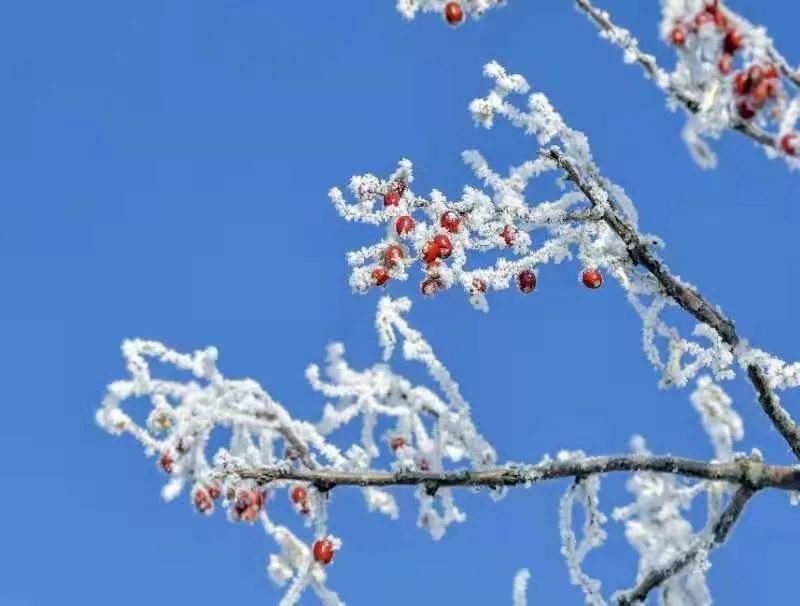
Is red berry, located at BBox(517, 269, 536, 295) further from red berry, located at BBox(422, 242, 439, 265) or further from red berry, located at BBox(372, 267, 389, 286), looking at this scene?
red berry, located at BBox(372, 267, 389, 286)

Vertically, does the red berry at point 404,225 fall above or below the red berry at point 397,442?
above

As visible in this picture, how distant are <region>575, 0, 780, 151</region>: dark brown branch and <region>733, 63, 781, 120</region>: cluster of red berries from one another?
0.20ft

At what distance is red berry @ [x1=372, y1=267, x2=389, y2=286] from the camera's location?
741 cm

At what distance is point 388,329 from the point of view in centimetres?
711

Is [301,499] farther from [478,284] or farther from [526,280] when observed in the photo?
[526,280]

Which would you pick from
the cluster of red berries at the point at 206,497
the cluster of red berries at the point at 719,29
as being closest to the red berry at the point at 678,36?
the cluster of red berries at the point at 719,29

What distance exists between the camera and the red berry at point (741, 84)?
14.2 feet

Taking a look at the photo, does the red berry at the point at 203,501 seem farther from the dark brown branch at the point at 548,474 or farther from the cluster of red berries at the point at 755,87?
the cluster of red berries at the point at 755,87

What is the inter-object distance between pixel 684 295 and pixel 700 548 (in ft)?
5.03

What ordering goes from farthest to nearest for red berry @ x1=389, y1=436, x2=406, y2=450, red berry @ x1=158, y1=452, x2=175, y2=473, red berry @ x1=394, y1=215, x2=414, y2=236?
red berry @ x1=394, y1=215, x2=414, y2=236 → red berry @ x1=389, y1=436, x2=406, y2=450 → red berry @ x1=158, y1=452, x2=175, y2=473

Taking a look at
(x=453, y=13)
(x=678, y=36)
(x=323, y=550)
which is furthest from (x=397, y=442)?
(x=678, y=36)

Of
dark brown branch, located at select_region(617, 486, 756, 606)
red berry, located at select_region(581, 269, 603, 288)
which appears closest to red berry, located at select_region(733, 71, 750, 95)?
red berry, located at select_region(581, 269, 603, 288)

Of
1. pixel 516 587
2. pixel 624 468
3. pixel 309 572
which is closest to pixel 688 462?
pixel 624 468

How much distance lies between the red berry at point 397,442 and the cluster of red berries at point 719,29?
3.38 m
